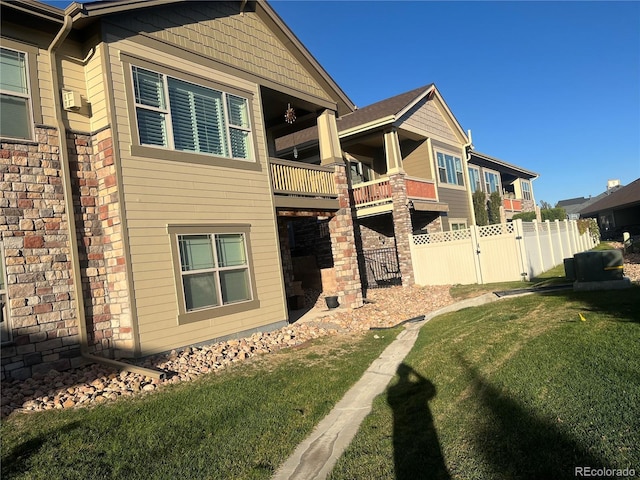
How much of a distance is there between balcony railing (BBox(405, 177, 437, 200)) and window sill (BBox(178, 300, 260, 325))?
31.3 feet

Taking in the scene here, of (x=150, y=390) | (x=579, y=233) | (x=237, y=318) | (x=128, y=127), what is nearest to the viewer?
(x=150, y=390)

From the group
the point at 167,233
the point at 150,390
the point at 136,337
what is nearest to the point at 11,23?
→ the point at 167,233

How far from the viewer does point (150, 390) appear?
6.62 meters

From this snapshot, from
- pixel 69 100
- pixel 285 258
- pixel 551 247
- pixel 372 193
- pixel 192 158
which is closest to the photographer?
pixel 69 100

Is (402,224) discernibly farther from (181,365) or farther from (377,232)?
(181,365)

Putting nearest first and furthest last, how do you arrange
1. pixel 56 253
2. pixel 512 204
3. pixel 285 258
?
pixel 56 253 → pixel 285 258 → pixel 512 204

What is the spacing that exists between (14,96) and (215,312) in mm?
5067

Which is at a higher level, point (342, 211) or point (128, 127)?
point (128, 127)

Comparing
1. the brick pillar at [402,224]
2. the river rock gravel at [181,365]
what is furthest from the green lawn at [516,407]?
the brick pillar at [402,224]

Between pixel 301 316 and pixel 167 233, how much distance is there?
4976 mm

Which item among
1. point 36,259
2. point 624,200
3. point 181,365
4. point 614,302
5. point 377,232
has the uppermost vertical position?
point 624,200

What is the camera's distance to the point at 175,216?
352 inches

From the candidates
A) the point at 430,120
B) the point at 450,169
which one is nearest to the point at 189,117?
the point at 430,120

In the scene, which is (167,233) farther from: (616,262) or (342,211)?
(616,262)
